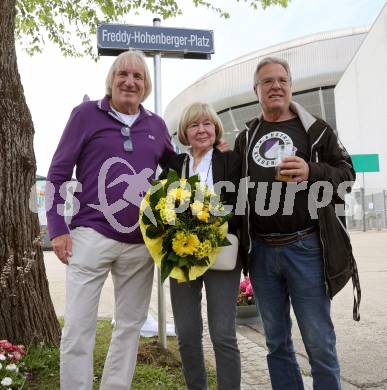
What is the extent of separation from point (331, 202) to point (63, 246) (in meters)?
1.57

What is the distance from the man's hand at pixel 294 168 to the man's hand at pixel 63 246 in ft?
4.28

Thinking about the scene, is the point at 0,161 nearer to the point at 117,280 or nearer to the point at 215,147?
the point at 117,280

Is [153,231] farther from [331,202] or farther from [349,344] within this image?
[349,344]

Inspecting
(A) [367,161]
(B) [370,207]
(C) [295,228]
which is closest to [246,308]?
(C) [295,228]

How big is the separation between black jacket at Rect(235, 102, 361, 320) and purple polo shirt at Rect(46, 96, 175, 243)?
2.20ft

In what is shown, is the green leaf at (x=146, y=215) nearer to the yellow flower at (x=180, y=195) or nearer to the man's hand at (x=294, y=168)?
the yellow flower at (x=180, y=195)

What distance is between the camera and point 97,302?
9.87ft

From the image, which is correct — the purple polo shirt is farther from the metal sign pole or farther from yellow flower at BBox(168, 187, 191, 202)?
the metal sign pole

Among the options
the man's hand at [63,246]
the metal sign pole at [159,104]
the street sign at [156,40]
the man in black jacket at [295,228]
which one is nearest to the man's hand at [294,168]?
the man in black jacket at [295,228]

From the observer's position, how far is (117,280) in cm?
312

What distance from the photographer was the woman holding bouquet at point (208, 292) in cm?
298

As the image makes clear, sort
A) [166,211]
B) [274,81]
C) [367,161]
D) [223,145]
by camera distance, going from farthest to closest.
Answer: [367,161]
[223,145]
[274,81]
[166,211]

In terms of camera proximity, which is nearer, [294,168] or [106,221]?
[294,168]
